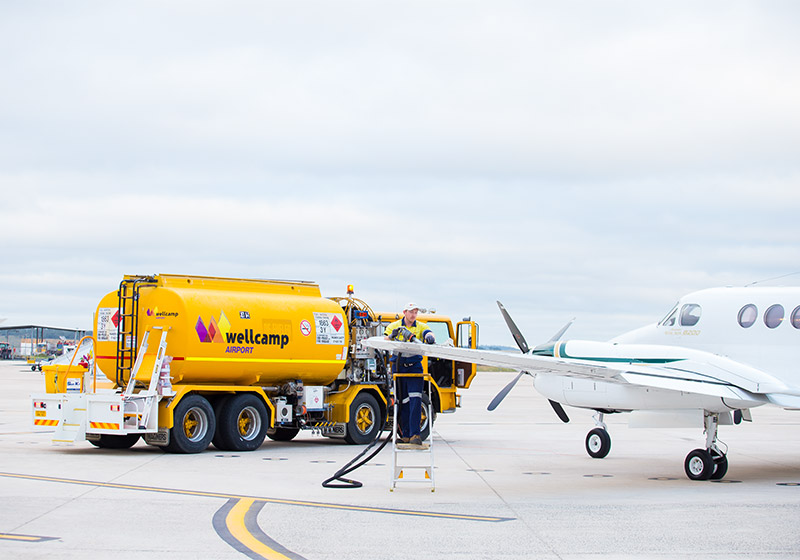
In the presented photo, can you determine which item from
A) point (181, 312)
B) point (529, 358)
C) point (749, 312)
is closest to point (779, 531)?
point (529, 358)

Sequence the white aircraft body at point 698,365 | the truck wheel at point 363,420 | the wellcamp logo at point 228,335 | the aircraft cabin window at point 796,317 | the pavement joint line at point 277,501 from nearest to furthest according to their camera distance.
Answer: the pavement joint line at point 277,501 → the white aircraft body at point 698,365 → the aircraft cabin window at point 796,317 → the wellcamp logo at point 228,335 → the truck wheel at point 363,420

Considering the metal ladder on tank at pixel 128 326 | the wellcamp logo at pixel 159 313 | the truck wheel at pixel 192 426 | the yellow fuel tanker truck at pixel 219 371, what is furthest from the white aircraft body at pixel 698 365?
the metal ladder on tank at pixel 128 326

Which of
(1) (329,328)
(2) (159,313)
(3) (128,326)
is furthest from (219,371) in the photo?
(1) (329,328)

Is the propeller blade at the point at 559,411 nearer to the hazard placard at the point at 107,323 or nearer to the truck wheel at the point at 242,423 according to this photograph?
the truck wheel at the point at 242,423

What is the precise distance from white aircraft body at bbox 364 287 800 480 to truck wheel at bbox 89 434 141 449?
8.70m

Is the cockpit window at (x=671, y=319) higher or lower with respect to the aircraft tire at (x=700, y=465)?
higher

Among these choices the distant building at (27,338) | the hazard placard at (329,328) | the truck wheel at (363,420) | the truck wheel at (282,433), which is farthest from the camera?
the distant building at (27,338)

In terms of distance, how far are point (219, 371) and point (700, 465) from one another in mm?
9325

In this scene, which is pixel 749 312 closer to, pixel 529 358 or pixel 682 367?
pixel 682 367

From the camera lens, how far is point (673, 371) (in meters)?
14.9

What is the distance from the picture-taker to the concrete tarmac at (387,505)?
9.17 metres

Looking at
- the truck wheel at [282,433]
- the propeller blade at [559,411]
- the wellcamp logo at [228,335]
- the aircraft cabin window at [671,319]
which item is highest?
the aircraft cabin window at [671,319]

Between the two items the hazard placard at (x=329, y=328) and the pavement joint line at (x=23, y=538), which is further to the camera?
the hazard placard at (x=329, y=328)

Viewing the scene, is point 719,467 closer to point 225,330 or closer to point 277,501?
point 277,501
